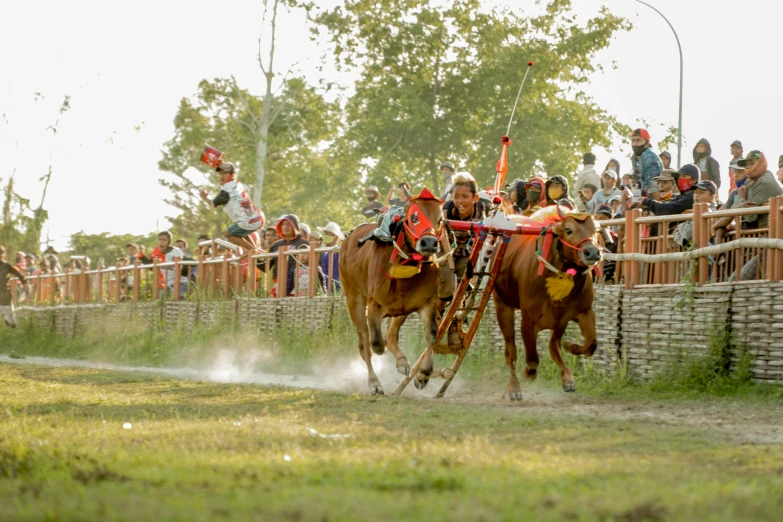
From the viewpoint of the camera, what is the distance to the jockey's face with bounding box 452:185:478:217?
1384 cm

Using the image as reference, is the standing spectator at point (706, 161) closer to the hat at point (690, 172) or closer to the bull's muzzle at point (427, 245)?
the hat at point (690, 172)

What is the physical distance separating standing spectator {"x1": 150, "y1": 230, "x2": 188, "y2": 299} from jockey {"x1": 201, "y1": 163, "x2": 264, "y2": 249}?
324 cm

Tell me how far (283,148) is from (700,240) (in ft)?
109

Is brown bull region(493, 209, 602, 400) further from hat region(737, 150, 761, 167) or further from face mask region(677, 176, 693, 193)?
face mask region(677, 176, 693, 193)

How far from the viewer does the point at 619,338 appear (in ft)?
47.2

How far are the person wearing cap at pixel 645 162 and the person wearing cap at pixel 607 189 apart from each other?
698 mm

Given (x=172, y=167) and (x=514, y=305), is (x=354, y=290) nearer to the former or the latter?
(x=514, y=305)

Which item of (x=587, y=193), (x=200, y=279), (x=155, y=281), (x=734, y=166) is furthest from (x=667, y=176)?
(x=155, y=281)

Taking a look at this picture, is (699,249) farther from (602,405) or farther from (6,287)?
(6,287)

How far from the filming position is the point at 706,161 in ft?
56.5

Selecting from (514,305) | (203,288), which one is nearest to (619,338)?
(514,305)

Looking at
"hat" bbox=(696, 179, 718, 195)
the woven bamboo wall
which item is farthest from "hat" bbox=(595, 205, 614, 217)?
"hat" bbox=(696, 179, 718, 195)

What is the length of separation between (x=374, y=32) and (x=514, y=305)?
27968 mm

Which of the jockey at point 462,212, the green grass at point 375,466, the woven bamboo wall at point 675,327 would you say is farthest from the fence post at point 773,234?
the jockey at point 462,212
